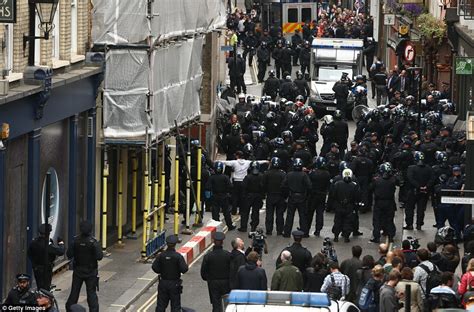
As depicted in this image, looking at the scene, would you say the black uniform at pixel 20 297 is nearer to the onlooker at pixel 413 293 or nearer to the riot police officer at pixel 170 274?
the riot police officer at pixel 170 274

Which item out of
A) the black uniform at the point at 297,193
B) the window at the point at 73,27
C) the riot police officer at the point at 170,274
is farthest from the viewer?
the black uniform at the point at 297,193

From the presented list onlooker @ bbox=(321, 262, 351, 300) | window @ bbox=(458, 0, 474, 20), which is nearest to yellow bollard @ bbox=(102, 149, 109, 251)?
onlooker @ bbox=(321, 262, 351, 300)

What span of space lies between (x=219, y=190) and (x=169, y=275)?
842 cm

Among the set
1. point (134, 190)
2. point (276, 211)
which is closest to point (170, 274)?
point (134, 190)

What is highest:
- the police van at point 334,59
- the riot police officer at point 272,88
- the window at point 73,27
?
the window at point 73,27

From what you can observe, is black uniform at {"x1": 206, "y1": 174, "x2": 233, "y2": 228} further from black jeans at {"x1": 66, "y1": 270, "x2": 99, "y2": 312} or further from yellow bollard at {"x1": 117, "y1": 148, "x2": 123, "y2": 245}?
black jeans at {"x1": 66, "y1": 270, "x2": 99, "y2": 312}

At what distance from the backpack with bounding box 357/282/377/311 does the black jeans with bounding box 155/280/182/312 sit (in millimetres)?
3258

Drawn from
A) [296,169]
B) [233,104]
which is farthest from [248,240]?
[233,104]

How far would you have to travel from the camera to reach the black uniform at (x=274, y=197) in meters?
31.7

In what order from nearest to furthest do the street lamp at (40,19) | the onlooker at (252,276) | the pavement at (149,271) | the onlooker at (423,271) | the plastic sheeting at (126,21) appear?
the onlooker at (423,271) → the onlooker at (252,276) → the street lamp at (40,19) → the pavement at (149,271) → the plastic sheeting at (126,21)

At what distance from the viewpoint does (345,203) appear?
31125mm

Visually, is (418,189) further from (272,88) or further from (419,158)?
(272,88)

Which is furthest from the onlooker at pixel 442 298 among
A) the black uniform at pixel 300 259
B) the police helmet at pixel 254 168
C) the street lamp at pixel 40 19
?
the police helmet at pixel 254 168

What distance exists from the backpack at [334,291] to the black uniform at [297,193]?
31.2 feet
